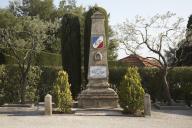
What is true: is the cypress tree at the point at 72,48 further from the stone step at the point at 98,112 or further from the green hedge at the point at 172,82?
the stone step at the point at 98,112

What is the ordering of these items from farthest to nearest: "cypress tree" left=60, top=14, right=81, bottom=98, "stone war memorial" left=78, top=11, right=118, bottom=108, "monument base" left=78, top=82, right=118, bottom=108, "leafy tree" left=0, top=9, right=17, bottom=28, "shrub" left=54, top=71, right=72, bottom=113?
"leafy tree" left=0, top=9, right=17, bottom=28
"cypress tree" left=60, top=14, right=81, bottom=98
"stone war memorial" left=78, top=11, right=118, bottom=108
"monument base" left=78, top=82, right=118, bottom=108
"shrub" left=54, top=71, right=72, bottom=113

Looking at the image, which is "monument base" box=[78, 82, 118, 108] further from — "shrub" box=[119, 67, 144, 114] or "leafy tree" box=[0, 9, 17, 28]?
"leafy tree" box=[0, 9, 17, 28]

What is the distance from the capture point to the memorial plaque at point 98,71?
23.5 meters

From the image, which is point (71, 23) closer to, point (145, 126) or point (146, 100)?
point (146, 100)

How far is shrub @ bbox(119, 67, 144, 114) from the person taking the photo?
68.3ft

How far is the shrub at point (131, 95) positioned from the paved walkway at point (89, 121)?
99 cm

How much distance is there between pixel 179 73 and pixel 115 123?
1297cm

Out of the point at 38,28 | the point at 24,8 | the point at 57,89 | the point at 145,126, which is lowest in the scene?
the point at 145,126

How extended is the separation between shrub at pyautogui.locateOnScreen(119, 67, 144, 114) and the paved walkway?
0.99 m

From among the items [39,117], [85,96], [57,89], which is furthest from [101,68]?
[39,117]

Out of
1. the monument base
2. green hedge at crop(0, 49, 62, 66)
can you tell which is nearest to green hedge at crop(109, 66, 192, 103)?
the monument base

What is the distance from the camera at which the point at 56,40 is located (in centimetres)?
4509

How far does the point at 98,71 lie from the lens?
2350cm

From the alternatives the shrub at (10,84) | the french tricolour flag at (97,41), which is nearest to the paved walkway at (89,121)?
the french tricolour flag at (97,41)
